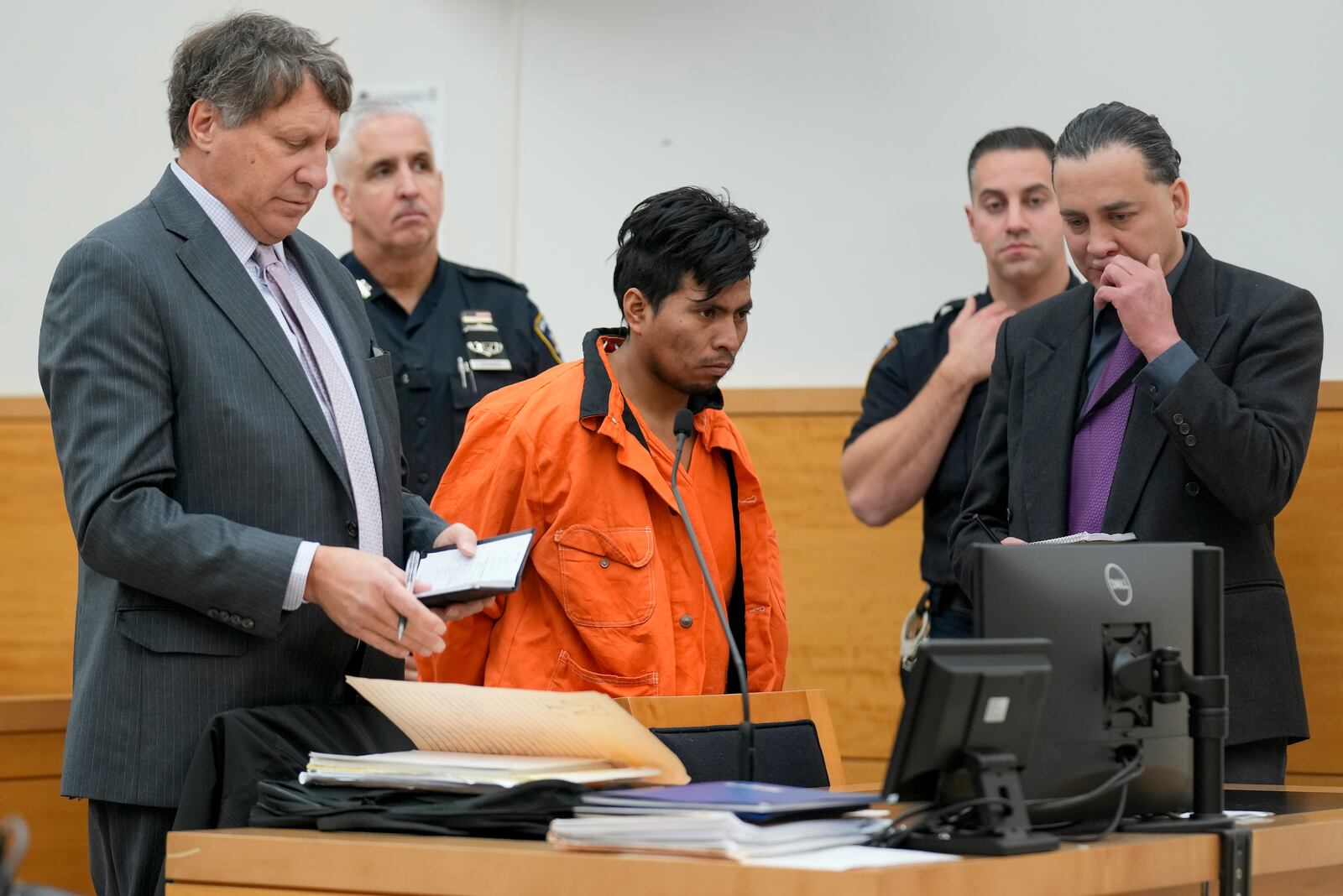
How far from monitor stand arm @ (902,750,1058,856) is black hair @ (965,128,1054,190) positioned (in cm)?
209

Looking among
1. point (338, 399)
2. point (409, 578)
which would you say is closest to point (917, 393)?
point (338, 399)

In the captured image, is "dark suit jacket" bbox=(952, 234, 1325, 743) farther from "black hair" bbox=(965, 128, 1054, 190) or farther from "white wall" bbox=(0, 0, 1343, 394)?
"white wall" bbox=(0, 0, 1343, 394)

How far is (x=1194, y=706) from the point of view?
68.1 inches

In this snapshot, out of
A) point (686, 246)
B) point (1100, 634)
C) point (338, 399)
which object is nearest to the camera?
point (1100, 634)

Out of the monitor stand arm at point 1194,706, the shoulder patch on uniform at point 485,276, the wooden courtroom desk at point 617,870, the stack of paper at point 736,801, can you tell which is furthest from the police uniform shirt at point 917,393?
the stack of paper at point 736,801

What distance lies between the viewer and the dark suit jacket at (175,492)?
195 cm

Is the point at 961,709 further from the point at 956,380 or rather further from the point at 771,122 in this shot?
the point at 771,122

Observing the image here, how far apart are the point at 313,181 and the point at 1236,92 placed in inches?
84.7

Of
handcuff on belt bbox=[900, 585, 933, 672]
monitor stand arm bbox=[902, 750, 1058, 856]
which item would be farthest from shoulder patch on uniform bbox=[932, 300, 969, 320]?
monitor stand arm bbox=[902, 750, 1058, 856]

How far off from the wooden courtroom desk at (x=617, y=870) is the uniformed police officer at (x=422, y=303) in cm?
181

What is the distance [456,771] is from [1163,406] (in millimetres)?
1207

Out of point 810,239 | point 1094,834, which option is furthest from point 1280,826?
point 810,239

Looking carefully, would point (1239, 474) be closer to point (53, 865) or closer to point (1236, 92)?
point (1236, 92)

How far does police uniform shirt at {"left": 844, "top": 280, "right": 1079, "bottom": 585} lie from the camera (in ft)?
10.7
